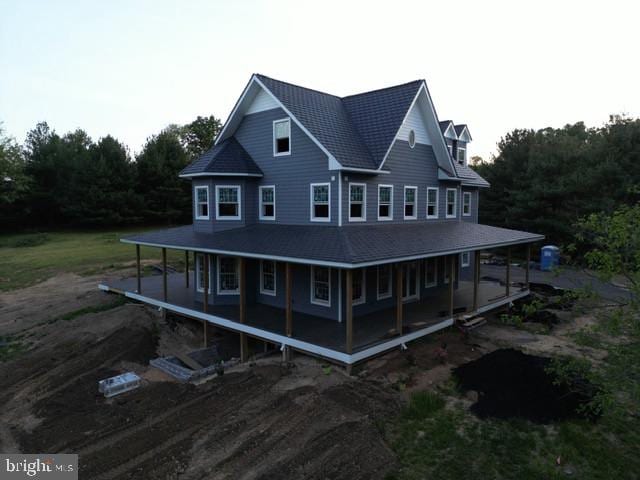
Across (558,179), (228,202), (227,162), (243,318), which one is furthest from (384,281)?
(558,179)

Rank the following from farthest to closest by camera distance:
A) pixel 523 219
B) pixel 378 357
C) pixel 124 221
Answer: pixel 124 221, pixel 523 219, pixel 378 357

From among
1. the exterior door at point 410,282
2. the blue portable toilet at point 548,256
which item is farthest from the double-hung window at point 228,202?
the blue portable toilet at point 548,256

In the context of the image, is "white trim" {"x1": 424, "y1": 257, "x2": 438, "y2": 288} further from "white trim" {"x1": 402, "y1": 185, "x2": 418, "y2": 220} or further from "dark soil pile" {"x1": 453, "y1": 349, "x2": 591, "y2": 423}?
"dark soil pile" {"x1": 453, "y1": 349, "x2": 591, "y2": 423}

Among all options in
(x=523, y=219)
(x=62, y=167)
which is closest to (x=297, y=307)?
(x=523, y=219)

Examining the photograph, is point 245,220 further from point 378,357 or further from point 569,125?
point 569,125

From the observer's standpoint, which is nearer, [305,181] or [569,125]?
[305,181]

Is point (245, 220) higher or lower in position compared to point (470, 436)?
higher

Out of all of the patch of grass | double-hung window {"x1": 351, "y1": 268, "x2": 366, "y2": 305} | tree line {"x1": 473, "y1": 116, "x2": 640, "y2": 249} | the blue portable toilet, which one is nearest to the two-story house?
double-hung window {"x1": 351, "y1": 268, "x2": 366, "y2": 305}
